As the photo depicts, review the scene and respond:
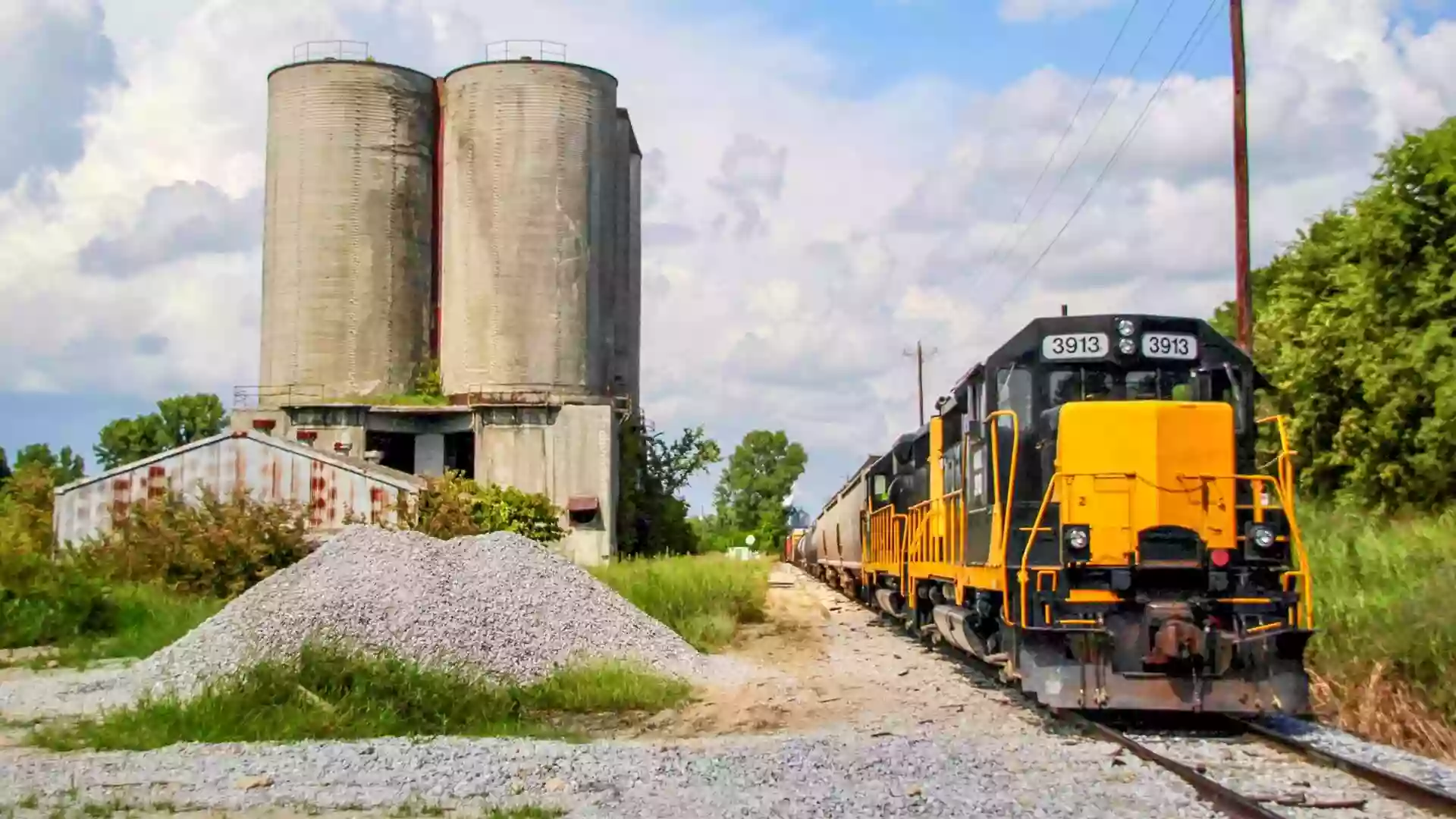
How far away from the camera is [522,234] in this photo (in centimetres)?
5072

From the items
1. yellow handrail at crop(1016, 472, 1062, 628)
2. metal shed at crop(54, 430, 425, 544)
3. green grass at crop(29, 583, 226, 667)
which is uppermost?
metal shed at crop(54, 430, 425, 544)

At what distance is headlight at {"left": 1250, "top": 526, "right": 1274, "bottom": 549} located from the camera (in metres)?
11.5

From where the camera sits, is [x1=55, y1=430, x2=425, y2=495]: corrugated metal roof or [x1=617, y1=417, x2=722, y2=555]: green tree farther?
[x1=617, y1=417, x2=722, y2=555]: green tree

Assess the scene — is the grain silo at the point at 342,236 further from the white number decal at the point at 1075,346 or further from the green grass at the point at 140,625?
the white number decal at the point at 1075,346

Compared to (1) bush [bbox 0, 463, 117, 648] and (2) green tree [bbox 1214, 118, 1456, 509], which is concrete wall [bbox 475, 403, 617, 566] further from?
(2) green tree [bbox 1214, 118, 1456, 509]

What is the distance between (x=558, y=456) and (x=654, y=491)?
12.1 meters

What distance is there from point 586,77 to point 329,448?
17.4m

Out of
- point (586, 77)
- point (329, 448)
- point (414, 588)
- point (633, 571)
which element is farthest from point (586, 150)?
point (414, 588)

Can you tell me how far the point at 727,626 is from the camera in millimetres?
21719

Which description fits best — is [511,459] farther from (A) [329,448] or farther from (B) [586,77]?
(B) [586,77]

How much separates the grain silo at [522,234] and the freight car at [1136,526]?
3876 centimetres

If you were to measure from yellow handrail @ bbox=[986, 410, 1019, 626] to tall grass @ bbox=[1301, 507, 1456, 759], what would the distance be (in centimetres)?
358

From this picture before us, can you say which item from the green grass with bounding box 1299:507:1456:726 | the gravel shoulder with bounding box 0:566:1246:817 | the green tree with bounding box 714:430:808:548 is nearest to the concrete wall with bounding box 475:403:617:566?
the green grass with bounding box 1299:507:1456:726

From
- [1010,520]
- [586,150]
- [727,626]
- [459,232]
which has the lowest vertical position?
[727,626]
